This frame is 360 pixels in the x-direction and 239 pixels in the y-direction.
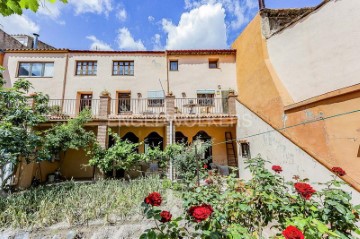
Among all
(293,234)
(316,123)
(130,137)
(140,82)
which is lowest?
(293,234)

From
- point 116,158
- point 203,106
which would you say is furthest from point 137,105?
point 116,158

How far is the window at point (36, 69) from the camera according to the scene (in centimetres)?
1335

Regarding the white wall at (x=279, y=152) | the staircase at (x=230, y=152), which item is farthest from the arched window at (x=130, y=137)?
the white wall at (x=279, y=152)

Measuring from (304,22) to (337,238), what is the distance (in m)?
7.92

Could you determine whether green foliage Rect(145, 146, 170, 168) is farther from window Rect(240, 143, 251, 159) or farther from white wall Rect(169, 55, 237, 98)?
white wall Rect(169, 55, 237, 98)

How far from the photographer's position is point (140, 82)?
13719 millimetres

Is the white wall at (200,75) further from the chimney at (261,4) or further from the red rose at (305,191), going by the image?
the red rose at (305,191)

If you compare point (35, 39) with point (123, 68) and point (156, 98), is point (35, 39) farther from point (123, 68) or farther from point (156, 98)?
point (156, 98)

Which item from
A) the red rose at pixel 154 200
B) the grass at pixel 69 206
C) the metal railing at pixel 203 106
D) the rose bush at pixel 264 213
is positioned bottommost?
the grass at pixel 69 206

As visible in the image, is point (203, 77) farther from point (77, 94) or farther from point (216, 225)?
point (216, 225)

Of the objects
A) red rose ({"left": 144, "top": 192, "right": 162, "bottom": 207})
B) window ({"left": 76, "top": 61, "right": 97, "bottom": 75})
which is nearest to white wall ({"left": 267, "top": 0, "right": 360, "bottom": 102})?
red rose ({"left": 144, "top": 192, "right": 162, "bottom": 207})

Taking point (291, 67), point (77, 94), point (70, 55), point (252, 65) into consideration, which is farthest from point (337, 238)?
point (70, 55)

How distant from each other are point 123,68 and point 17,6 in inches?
501

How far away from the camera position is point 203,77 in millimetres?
13867
